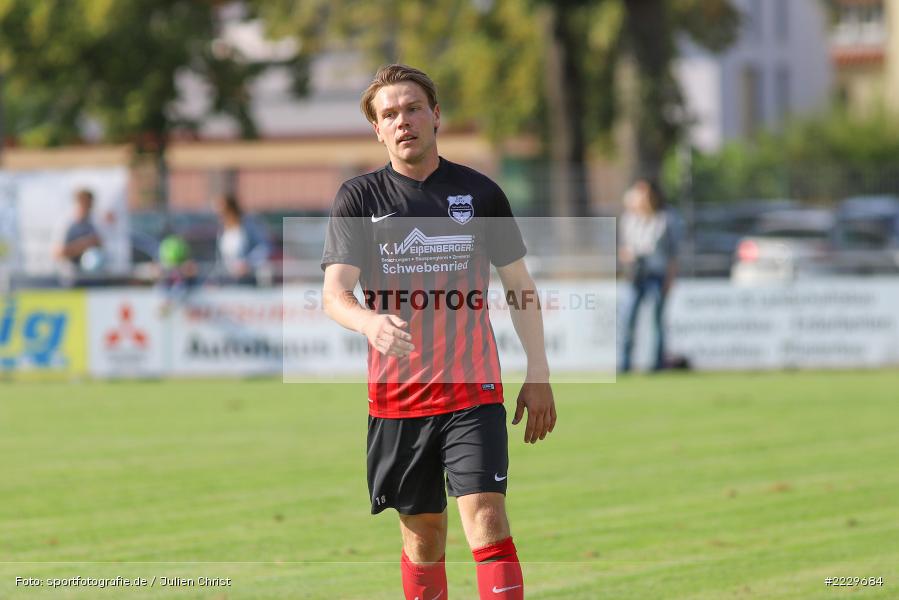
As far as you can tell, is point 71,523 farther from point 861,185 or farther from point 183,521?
point 861,185

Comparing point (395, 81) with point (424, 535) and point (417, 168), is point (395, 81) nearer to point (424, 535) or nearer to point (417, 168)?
point (417, 168)

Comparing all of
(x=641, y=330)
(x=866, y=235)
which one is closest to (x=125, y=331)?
(x=641, y=330)

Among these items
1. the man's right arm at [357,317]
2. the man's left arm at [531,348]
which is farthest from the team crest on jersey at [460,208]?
the man's right arm at [357,317]

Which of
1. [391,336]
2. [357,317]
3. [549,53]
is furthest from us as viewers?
[549,53]

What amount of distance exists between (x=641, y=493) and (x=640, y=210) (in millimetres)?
9208

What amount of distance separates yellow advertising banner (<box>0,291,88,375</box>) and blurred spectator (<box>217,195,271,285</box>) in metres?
1.77

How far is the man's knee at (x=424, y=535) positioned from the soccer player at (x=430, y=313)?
0.10 feet

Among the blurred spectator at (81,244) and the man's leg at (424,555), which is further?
the blurred spectator at (81,244)

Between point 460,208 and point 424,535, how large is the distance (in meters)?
1.23

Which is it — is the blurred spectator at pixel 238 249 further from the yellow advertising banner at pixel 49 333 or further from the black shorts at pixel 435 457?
the black shorts at pixel 435 457

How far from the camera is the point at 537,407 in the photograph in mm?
6121

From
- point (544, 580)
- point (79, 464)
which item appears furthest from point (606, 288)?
point (544, 580)

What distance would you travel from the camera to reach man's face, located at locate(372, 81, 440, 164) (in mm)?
5918

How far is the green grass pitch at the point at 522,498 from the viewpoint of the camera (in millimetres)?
7867
